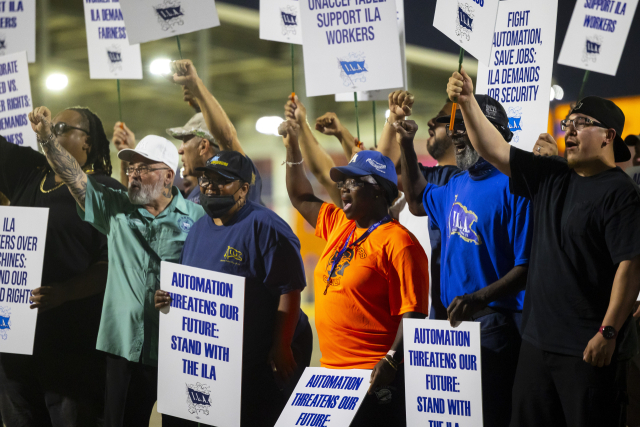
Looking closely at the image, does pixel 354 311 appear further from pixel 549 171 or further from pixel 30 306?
pixel 30 306

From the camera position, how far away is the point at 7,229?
4539 millimetres

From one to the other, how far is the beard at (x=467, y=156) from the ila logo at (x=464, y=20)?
1.62ft

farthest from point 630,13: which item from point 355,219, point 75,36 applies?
point 75,36

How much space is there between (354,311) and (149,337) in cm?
128

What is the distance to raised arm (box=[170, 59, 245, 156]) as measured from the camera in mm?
4168

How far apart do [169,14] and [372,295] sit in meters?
2.19

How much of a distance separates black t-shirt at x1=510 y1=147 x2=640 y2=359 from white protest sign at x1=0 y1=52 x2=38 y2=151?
11.5 ft

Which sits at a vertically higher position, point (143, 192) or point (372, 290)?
point (143, 192)

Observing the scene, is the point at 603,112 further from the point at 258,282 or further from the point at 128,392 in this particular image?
the point at 128,392

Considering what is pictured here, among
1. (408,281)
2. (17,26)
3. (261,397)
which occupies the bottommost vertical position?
(261,397)

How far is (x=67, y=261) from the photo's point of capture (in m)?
4.37

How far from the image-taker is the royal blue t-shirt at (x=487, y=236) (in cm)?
318

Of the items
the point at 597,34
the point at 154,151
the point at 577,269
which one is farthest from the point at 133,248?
the point at 597,34

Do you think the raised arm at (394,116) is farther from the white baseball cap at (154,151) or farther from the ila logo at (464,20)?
the white baseball cap at (154,151)
